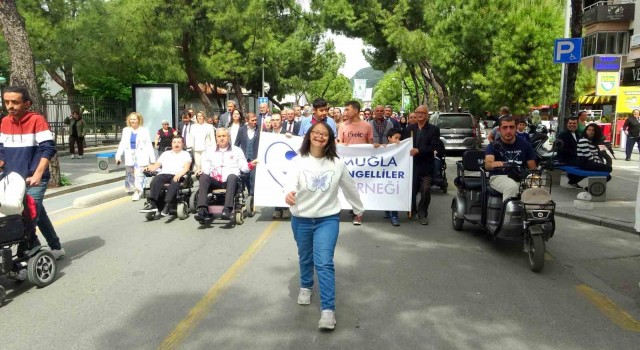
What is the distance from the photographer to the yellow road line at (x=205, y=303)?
4.14 m

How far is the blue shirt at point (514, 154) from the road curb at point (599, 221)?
245 centimetres

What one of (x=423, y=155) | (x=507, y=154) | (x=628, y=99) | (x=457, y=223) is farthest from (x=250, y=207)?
(x=628, y=99)

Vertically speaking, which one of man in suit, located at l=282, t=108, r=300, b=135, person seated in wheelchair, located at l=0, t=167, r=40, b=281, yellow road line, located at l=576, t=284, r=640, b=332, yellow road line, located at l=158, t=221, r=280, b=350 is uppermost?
man in suit, located at l=282, t=108, r=300, b=135

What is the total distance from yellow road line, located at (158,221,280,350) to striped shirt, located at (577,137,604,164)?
747cm

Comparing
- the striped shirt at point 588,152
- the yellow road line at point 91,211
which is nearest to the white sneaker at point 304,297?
the yellow road line at point 91,211

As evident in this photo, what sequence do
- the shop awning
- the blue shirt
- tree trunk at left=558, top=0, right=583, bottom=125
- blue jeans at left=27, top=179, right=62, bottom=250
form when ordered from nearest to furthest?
1. blue jeans at left=27, top=179, right=62, bottom=250
2. the blue shirt
3. tree trunk at left=558, top=0, right=583, bottom=125
4. the shop awning

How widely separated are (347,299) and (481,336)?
130cm

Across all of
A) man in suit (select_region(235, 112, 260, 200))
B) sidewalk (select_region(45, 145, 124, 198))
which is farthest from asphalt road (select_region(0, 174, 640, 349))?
sidewalk (select_region(45, 145, 124, 198))

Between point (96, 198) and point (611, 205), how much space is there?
992cm

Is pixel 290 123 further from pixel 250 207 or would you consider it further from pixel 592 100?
pixel 592 100

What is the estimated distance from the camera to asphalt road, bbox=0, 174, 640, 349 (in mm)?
4195

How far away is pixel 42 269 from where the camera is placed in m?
5.51

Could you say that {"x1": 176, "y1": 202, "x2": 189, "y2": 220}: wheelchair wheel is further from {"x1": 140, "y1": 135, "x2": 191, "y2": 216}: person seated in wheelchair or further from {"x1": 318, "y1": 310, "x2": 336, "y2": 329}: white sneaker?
{"x1": 318, "y1": 310, "x2": 336, "y2": 329}: white sneaker

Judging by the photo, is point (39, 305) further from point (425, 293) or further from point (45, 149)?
point (425, 293)
